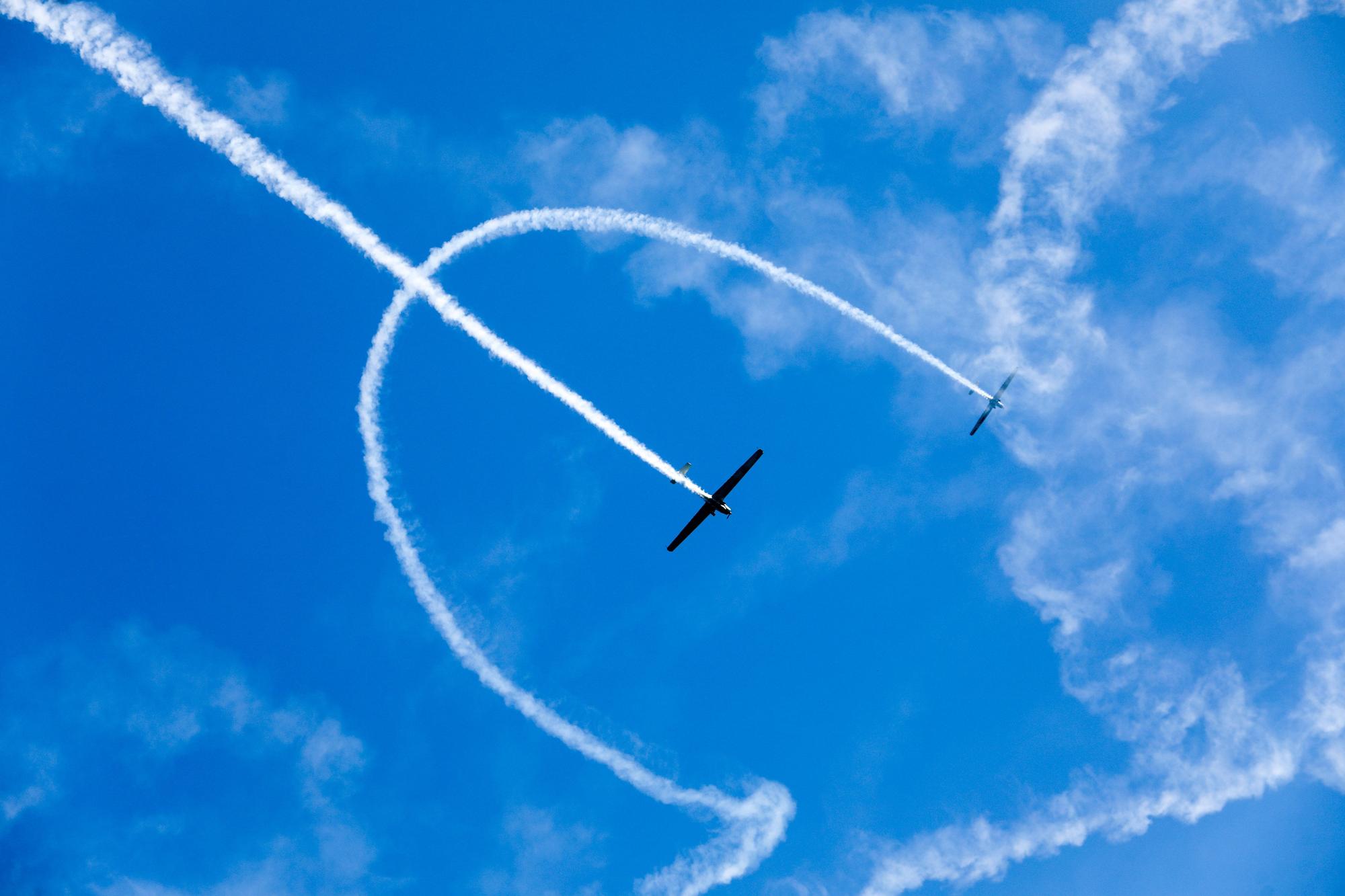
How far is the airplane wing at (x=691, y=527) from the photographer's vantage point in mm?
59562

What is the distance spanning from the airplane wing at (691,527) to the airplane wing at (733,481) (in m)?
1.33

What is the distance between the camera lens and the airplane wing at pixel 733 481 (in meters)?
57.8

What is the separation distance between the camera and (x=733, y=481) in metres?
58.7

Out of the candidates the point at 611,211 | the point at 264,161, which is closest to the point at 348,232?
the point at 264,161

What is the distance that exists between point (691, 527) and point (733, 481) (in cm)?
480

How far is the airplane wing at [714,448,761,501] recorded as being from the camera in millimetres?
57812

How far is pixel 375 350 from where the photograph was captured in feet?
172

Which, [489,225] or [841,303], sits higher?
[489,225]

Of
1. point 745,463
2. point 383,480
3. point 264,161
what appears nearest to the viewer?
point 264,161

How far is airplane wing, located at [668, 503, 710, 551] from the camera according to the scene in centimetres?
5956

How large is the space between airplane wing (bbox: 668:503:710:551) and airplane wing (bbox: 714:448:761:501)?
1.33m

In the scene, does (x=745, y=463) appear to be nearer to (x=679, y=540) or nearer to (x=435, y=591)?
(x=679, y=540)

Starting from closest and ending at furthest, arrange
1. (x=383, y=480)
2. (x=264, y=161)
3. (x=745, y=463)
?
(x=264, y=161)
(x=383, y=480)
(x=745, y=463)

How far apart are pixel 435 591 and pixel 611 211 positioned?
86.4 ft
